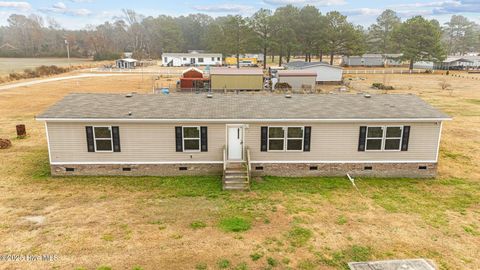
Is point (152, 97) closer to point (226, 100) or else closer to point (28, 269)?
point (226, 100)

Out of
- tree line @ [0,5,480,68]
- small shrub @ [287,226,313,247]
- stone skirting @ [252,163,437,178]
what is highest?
tree line @ [0,5,480,68]

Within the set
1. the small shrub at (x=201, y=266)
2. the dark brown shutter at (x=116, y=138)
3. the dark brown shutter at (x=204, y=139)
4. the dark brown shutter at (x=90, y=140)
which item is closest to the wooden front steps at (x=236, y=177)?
the dark brown shutter at (x=204, y=139)

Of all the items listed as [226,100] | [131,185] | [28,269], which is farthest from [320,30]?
[28,269]

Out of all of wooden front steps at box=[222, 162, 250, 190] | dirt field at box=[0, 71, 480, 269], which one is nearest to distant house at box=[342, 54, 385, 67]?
dirt field at box=[0, 71, 480, 269]

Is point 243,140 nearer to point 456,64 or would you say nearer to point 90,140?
point 90,140

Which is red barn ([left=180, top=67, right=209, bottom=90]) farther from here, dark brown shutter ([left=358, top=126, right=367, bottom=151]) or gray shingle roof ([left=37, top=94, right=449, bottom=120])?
dark brown shutter ([left=358, top=126, right=367, bottom=151])

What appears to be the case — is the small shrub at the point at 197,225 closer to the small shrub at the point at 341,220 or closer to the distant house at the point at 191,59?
the small shrub at the point at 341,220
